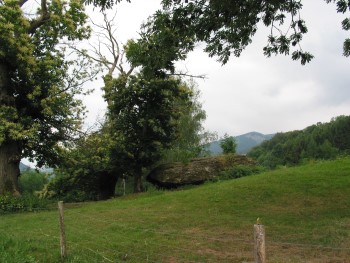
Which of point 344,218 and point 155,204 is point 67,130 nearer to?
point 155,204

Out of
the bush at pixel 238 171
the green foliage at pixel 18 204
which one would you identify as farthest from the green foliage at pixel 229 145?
Result: the green foliage at pixel 18 204

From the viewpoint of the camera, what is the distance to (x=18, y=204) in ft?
62.4

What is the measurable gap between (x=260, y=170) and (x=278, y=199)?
8.61 meters

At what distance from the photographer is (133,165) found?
23875 millimetres

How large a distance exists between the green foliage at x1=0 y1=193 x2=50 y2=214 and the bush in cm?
1029

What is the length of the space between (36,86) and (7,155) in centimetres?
400

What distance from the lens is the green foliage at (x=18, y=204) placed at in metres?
18.7

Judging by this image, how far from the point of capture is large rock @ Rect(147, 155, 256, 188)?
2378 cm

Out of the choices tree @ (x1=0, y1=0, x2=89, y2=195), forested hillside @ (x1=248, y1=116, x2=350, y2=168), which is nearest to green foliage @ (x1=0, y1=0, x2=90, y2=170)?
tree @ (x1=0, y1=0, x2=89, y2=195)

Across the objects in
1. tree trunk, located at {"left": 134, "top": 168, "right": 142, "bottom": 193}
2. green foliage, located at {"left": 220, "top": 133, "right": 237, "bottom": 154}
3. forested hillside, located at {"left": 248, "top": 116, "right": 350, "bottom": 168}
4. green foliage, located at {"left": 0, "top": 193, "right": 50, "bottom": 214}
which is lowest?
green foliage, located at {"left": 0, "top": 193, "right": 50, "bottom": 214}

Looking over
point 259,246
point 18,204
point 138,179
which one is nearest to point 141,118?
point 138,179

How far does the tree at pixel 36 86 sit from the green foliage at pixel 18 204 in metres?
1.22

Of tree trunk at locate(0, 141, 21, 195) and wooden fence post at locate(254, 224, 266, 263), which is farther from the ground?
tree trunk at locate(0, 141, 21, 195)

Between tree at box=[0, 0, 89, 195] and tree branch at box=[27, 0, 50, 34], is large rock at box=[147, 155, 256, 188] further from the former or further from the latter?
tree branch at box=[27, 0, 50, 34]
